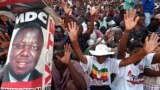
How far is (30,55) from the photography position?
3789 millimetres

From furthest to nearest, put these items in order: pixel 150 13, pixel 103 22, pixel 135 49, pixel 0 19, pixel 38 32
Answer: pixel 103 22, pixel 150 13, pixel 0 19, pixel 135 49, pixel 38 32

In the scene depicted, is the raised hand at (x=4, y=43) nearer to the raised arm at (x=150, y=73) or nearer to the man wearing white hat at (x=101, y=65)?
the man wearing white hat at (x=101, y=65)

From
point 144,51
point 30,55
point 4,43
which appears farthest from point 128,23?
point 4,43

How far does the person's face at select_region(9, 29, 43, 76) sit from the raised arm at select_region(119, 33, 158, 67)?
3.88 feet

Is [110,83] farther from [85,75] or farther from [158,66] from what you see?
[158,66]

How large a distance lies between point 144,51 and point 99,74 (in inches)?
24.2

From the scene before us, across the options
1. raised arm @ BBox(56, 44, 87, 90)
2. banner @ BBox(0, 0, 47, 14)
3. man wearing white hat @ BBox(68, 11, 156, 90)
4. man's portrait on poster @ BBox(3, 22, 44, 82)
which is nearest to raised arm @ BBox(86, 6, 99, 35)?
man wearing white hat @ BBox(68, 11, 156, 90)

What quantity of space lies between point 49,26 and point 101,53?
0.89 m

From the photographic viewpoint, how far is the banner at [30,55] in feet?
12.3

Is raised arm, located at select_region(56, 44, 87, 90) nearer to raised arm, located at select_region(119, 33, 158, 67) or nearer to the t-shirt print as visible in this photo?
the t-shirt print

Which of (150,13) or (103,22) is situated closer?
(150,13)

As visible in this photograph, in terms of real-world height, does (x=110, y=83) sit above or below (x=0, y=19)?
below

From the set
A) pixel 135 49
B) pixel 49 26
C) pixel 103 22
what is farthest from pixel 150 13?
pixel 49 26

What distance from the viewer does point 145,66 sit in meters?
4.82
